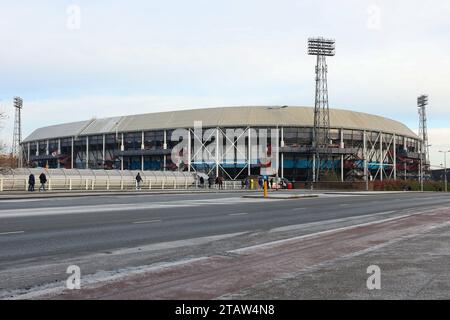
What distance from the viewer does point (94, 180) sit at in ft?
169

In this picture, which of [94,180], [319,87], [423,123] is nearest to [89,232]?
[94,180]

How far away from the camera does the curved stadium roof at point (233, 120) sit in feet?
292

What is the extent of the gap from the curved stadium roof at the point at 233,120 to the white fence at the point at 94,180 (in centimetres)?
2416

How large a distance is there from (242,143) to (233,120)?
4.42 meters

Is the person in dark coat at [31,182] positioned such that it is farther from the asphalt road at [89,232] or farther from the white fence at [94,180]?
the asphalt road at [89,232]

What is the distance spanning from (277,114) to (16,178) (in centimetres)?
5526

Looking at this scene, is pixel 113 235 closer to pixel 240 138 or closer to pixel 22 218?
pixel 22 218

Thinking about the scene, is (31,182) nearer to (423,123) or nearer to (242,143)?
(242,143)

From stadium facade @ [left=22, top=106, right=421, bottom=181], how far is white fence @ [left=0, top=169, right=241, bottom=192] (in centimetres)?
2165

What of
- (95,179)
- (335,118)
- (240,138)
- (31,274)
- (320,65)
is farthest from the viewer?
(335,118)

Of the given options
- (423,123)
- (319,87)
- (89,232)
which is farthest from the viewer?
(423,123)

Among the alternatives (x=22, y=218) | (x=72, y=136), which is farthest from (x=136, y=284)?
(x=72, y=136)

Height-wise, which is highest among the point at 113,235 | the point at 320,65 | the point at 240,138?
the point at 320,65
